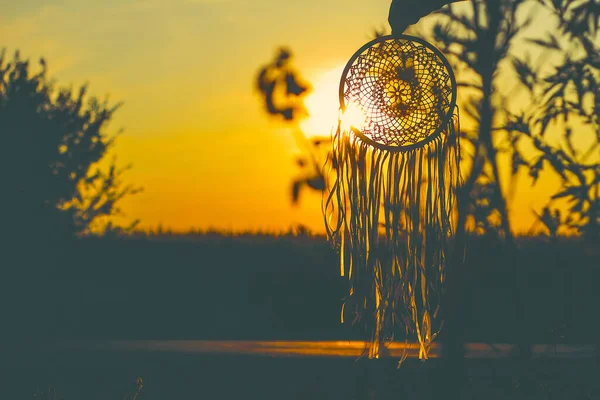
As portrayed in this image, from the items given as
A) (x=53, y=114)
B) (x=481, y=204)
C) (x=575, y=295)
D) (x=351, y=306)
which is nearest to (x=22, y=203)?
(x=53, y=114)

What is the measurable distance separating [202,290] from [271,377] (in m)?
10.7

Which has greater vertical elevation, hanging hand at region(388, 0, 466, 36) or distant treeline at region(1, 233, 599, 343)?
hanging hand at region(388, 0, 466, 36)

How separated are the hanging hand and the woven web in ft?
0.48

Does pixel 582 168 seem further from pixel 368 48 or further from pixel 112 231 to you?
pixel 112 231

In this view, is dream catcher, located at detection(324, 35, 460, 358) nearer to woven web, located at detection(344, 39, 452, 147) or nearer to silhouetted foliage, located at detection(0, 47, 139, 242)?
woven web, located at detection(344, 39, 452, 147)

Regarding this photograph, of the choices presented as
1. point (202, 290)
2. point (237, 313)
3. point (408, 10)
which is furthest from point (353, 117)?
point (202, 290)

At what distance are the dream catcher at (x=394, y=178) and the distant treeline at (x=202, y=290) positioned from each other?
1050 centimetres

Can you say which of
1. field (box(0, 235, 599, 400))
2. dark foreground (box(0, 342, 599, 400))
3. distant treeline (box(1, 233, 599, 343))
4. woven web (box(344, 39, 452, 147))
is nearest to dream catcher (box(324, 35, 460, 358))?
woven web (box(344, 39, 452, 147))

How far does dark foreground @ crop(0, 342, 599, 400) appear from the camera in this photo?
694 cm

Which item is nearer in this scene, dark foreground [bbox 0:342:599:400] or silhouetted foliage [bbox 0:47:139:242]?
dark foreground [bbox 0:342:599:400]

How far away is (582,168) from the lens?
689 centimetres

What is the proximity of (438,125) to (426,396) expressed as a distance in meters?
4.00

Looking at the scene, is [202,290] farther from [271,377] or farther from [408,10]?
[408,10]

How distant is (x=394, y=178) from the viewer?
3.59 meters
